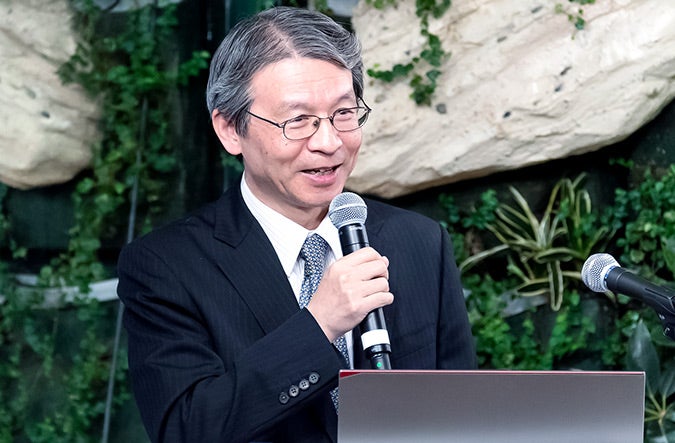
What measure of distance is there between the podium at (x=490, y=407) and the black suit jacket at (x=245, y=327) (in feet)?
1.30

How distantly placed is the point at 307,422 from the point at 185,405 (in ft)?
0.85

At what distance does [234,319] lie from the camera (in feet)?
6.62

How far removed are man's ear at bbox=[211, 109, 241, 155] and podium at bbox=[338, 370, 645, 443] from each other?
87 cm

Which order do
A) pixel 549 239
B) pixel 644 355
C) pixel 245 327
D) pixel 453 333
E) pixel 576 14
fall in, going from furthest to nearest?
pixel 549 239 < pixel 576 14 < pixel 644 355 < pixel 453 333 < pixel 245 327

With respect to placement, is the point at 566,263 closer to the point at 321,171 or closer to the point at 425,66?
the point at 425,66

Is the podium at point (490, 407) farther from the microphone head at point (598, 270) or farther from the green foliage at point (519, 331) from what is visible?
the green foliage at point (519, 331)

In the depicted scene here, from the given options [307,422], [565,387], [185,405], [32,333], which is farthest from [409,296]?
[32,333]

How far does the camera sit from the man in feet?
5.88

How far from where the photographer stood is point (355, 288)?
168 cm

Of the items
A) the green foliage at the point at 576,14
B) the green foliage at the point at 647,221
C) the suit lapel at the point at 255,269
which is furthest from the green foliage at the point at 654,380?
the suit lapel at the point at 255,269

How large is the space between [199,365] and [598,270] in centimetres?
76

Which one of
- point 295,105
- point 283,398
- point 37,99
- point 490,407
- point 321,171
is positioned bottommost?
point 490,407

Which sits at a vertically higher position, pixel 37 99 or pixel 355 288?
pixel 37 99

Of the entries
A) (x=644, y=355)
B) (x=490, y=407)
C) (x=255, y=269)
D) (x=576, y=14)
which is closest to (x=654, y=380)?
(x=644, y=355)
